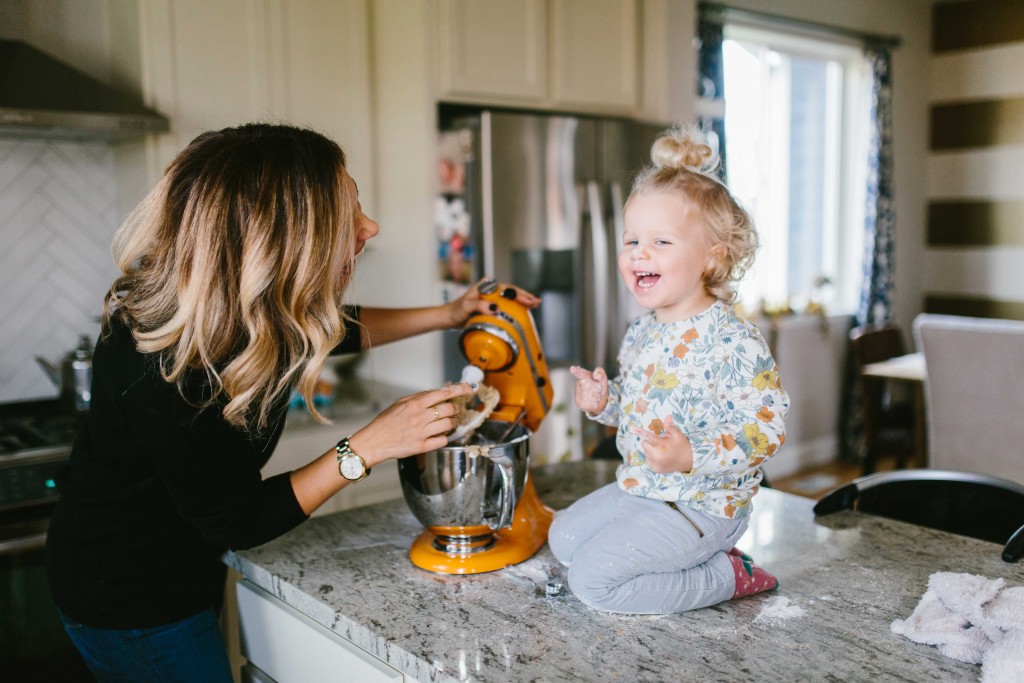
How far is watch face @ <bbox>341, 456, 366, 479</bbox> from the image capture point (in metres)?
1.23

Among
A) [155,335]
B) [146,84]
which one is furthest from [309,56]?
[155,335]

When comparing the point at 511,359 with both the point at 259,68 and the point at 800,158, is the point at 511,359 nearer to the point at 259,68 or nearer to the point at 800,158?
the point at 259,68

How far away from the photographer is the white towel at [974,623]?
97cm

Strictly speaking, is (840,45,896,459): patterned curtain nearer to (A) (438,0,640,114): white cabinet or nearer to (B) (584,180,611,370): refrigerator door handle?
(A) (438,0,640,114): white cabinet

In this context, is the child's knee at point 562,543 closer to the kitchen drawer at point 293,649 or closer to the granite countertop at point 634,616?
the granite countertop at point 634,616

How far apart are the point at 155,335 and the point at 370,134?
1.90 m

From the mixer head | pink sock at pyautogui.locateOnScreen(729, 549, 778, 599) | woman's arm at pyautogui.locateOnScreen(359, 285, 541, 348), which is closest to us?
pink sock at pyautogui.locateOnScreen(729, 549, 778, 599)

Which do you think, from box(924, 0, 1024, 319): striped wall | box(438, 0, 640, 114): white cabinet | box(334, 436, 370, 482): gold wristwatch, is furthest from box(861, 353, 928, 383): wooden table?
box(334, 436, 370, 482): gold wristwatch

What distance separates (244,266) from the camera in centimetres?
116

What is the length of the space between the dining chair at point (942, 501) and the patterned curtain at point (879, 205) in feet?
13.2

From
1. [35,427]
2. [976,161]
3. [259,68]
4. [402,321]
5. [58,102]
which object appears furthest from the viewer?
[976,161]

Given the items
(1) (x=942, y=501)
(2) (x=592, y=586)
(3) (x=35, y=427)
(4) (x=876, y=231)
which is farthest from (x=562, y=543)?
(4) (x=876, y=231)

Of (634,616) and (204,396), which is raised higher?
(204,396)

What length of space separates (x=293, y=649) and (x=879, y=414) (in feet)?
11.6
